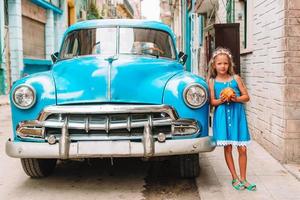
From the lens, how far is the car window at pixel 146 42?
17.6ft

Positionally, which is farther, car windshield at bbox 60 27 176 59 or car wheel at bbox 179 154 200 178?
car windshield at bbox 60 27 176 59

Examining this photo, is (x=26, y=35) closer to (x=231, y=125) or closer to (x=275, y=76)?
(x=275, y=76)

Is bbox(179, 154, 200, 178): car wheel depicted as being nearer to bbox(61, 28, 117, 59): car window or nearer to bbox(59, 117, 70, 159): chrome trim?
bbox(59, 117, 70, 159): chrome trim

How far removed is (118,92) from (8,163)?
7.42ft

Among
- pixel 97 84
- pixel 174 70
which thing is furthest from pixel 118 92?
pixel 174 70

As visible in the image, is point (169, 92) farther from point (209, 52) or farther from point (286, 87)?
point (209, 52)

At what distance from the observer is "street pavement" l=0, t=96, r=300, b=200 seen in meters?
4.09

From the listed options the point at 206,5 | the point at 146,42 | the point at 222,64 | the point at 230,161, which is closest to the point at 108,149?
the point at 230,161

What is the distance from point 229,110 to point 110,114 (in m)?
1.14

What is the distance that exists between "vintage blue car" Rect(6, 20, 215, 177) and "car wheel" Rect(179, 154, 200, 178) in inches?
0.7

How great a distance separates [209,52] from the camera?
10.6m

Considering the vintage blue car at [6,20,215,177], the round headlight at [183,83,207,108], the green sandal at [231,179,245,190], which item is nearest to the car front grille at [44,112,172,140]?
the vintage blue car at [6,20,215,177]

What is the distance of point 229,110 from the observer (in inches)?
164

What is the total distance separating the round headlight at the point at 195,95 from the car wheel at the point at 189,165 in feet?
2.02
